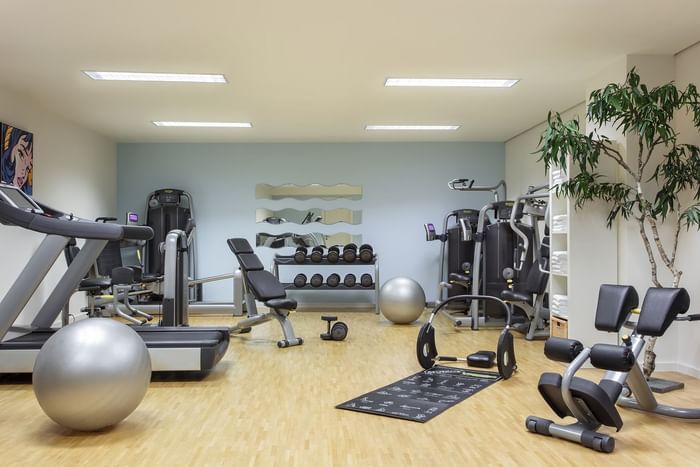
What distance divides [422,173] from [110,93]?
4.55 meters

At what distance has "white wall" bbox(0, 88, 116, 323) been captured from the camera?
5.77m

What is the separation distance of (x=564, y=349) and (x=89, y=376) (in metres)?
2.32

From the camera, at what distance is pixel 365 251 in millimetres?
8070

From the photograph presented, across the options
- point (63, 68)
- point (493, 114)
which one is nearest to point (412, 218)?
point (493, 114)

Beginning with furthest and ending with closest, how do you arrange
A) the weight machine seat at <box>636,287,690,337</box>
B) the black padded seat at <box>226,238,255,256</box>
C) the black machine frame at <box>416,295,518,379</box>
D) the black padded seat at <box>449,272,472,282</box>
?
the black padded seat at <box>449,272,472,282</box>, the black padded seat at <box>226,238,255,256</box>, the black machine frame at <box>416,295,518,379</box>, the weight machine seat at <box>636,287,690,337</box>

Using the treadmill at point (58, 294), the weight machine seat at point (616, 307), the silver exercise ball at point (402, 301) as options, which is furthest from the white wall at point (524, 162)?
the treadmill at point (58, 294)

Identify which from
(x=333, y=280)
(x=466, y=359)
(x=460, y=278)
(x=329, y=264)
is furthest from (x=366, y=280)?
(x=466, y=359)

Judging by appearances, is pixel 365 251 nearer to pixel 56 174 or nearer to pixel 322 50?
pixel 56 174

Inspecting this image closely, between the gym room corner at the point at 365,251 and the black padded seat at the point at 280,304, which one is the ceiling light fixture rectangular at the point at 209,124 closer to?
the gym room corner at the point at 365,251

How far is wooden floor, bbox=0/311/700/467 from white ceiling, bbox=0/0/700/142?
239cm

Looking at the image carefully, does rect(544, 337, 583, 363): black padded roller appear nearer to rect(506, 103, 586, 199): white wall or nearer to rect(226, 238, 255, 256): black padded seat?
rect(226, 238, 255, 256): black padded seat

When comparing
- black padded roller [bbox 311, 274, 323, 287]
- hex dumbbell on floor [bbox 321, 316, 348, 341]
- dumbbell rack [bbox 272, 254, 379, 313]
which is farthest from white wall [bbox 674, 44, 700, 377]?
black padded roller [bbox 311, 274, 323, 287]

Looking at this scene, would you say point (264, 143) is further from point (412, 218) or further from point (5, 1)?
point (5, 1)

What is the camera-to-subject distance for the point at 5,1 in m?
3.53
